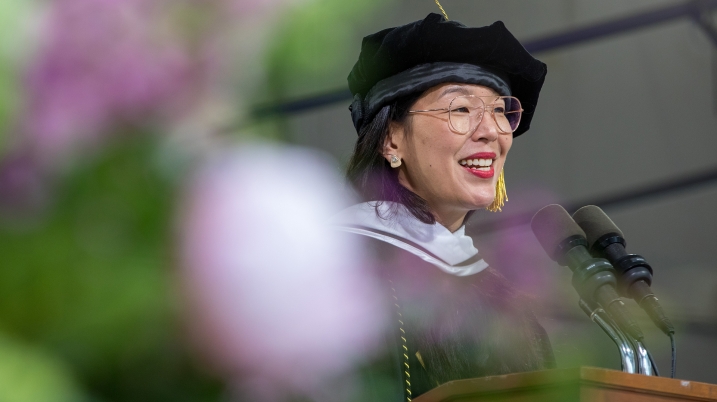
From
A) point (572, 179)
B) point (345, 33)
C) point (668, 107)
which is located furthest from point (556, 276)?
point (345, 33)

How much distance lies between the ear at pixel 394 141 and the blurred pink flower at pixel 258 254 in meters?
1.69

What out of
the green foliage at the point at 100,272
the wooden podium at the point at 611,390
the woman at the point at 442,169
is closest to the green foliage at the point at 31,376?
the green foliage at the point at 100,272

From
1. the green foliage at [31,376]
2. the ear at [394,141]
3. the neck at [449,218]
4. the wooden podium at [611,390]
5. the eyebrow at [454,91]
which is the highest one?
the eyebrow at [454,91]

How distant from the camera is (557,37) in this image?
11.3ft

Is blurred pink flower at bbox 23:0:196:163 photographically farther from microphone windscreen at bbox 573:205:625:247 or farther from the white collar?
the white collar

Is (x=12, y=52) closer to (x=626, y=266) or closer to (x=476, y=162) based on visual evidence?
(x=626, y=266)

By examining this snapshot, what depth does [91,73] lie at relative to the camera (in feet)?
0.65

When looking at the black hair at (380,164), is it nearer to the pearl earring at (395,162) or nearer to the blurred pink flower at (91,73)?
the pearl earring at (395,162)

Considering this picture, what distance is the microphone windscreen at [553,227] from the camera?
4.38 feet

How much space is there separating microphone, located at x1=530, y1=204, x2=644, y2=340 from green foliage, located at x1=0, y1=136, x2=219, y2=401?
113 cm

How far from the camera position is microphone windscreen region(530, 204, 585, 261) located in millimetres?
1335

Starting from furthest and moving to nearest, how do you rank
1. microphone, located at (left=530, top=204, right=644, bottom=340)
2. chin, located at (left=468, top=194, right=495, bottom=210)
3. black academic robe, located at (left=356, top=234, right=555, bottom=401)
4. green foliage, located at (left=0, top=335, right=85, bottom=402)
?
chin, located at (left=468, top=194, right=495, bottom=210) < black academic robe, located at (left=356, top=234, right=555, bottom=401) < microphone, located at (left=530, top=204, right=644, bottom=340) < green foliage, located at (left=0, top=335, right=85, bottom=402)

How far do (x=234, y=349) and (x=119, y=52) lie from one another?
8cm

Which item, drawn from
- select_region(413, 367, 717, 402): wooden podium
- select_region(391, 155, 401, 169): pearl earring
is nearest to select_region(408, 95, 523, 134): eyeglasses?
select_region(391, 155, 401, 169): pearl earring
